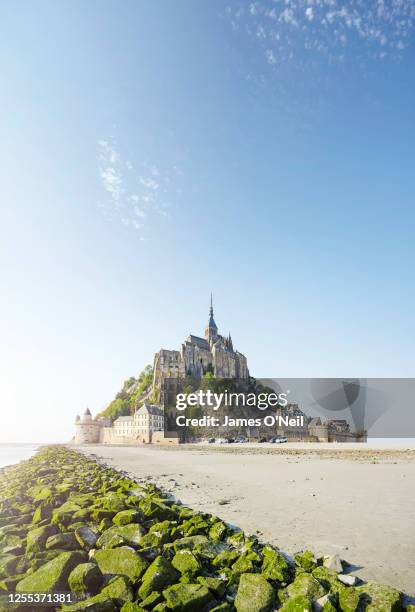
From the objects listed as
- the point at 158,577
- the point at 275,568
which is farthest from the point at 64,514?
the point at 275,568

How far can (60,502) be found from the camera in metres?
11.6

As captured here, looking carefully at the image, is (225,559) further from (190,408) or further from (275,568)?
(190,408)

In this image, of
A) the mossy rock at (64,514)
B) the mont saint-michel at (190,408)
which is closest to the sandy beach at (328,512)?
the mossy rock at (64,514)

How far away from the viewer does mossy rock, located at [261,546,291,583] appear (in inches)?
231

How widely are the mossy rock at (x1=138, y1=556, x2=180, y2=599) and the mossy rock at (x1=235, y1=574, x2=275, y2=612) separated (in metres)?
1.12

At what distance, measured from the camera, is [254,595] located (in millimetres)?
5312

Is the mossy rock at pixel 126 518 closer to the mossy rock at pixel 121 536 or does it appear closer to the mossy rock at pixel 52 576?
the mossy rock at pixel 121 536

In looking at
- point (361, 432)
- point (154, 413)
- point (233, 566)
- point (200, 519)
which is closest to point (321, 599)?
point (233, 566)

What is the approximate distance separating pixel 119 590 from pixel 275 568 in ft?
8.03

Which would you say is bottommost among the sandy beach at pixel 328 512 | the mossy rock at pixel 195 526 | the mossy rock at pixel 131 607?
the sandy beach at pixel 328 512

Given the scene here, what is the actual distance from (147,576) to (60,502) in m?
7.11

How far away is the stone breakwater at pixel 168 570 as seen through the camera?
5.14 meters

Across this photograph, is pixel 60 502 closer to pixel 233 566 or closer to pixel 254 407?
pixel 233 566

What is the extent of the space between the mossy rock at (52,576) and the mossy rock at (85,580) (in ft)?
0.49
